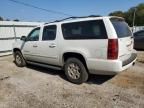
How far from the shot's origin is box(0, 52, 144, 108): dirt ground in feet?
14.5

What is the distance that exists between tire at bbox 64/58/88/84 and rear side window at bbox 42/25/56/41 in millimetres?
1054

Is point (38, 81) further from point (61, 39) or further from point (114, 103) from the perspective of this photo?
point (114, 103)

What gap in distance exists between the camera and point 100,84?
5.59 m

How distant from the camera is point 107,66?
15.8 feet

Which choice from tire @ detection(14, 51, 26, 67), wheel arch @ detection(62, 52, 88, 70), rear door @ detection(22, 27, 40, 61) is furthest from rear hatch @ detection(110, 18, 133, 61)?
tire @ detection(14, 51, 26, 67)

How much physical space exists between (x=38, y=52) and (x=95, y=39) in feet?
8.68

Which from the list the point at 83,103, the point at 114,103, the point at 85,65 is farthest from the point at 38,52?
the point at 114,103

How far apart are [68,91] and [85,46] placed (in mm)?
1330

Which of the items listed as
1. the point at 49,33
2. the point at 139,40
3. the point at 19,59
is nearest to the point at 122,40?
the point at 49,33

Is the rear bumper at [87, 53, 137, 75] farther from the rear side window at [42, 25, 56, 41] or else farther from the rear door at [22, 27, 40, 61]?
the rear door at [22, 27, 40, 61]

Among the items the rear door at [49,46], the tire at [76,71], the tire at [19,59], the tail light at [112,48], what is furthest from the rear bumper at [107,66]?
the tire at [19,59]

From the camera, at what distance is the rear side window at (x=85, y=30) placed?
4882mm

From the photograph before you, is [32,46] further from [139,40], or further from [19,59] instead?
[139,40]

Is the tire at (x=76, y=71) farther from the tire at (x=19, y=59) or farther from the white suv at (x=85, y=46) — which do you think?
the tire at (x=19, y=59)
